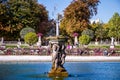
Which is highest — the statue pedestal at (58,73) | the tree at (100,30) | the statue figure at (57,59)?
the tree at (100,30)

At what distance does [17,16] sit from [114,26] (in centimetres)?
2001

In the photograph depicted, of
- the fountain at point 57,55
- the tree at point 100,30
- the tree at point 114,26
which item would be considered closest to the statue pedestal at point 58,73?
the fountain at point 57,55

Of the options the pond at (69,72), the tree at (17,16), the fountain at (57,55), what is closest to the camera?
the pond at (69,72)

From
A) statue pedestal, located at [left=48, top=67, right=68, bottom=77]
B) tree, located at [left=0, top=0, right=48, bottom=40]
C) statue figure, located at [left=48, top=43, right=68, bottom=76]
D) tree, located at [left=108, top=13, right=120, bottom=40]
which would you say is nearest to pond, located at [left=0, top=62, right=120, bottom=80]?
statue pedestal, located at [left=48, top=67, right=68, bottom=77]

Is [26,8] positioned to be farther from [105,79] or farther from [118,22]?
[105,79]

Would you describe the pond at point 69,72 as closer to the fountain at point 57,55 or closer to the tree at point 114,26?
the fountain at point 57,55

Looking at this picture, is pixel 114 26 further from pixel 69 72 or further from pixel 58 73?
pixel 58 73

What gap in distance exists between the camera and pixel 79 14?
2200 inches

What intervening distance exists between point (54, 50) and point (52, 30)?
56.0 m

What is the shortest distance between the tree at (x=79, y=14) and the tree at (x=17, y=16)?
15.2 ft

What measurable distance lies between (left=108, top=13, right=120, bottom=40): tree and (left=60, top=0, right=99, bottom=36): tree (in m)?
11.2

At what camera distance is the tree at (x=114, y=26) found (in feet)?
219

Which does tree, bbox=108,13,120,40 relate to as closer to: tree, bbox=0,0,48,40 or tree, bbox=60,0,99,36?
tree, bbox=60,0,99,36

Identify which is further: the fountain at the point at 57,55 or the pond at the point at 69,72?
the fountain at the point at 57,55
